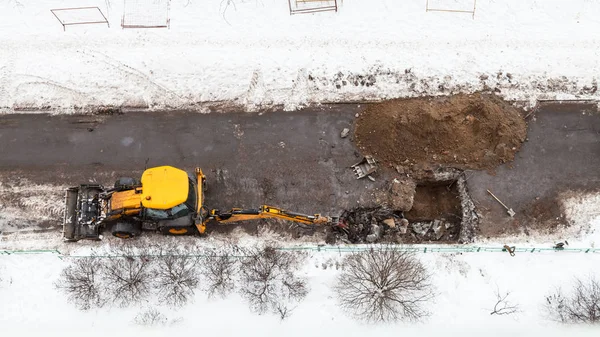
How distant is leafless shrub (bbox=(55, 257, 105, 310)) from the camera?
55.8ft

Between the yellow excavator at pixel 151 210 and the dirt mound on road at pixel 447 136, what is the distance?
153 inches

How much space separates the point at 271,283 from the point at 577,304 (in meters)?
10.6

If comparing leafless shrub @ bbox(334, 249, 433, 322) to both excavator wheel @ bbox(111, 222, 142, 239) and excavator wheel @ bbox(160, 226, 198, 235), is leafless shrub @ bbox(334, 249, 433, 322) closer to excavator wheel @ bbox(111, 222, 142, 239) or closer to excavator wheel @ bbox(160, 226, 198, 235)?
excavator wheel @ bbox(160, 226, 198, 235)

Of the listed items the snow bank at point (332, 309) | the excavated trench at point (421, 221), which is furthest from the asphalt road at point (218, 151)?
the snow bank at point (332, 309)

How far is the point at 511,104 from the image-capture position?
1950cm

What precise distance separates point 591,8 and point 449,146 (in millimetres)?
9563

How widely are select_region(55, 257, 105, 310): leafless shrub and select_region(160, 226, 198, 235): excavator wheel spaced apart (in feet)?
8.63

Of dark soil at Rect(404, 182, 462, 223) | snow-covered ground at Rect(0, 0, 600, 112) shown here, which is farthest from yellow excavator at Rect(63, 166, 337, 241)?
snow-covered ground at Rect(0, 0, 600, 112)

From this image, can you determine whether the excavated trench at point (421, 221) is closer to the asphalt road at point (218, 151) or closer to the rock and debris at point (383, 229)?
the rock and debris at point (383, 229)

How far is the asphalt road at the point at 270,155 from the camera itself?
18281mm

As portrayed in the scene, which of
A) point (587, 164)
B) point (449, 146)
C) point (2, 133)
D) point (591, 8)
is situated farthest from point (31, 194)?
point (591, 8)

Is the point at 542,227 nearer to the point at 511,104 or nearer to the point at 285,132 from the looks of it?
the point at 511,104

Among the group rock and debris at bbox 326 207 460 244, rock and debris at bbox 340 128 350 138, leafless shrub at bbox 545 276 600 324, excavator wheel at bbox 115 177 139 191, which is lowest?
leafless shrub at bbox 545 276 600 324

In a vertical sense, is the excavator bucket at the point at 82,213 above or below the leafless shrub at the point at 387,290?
above
